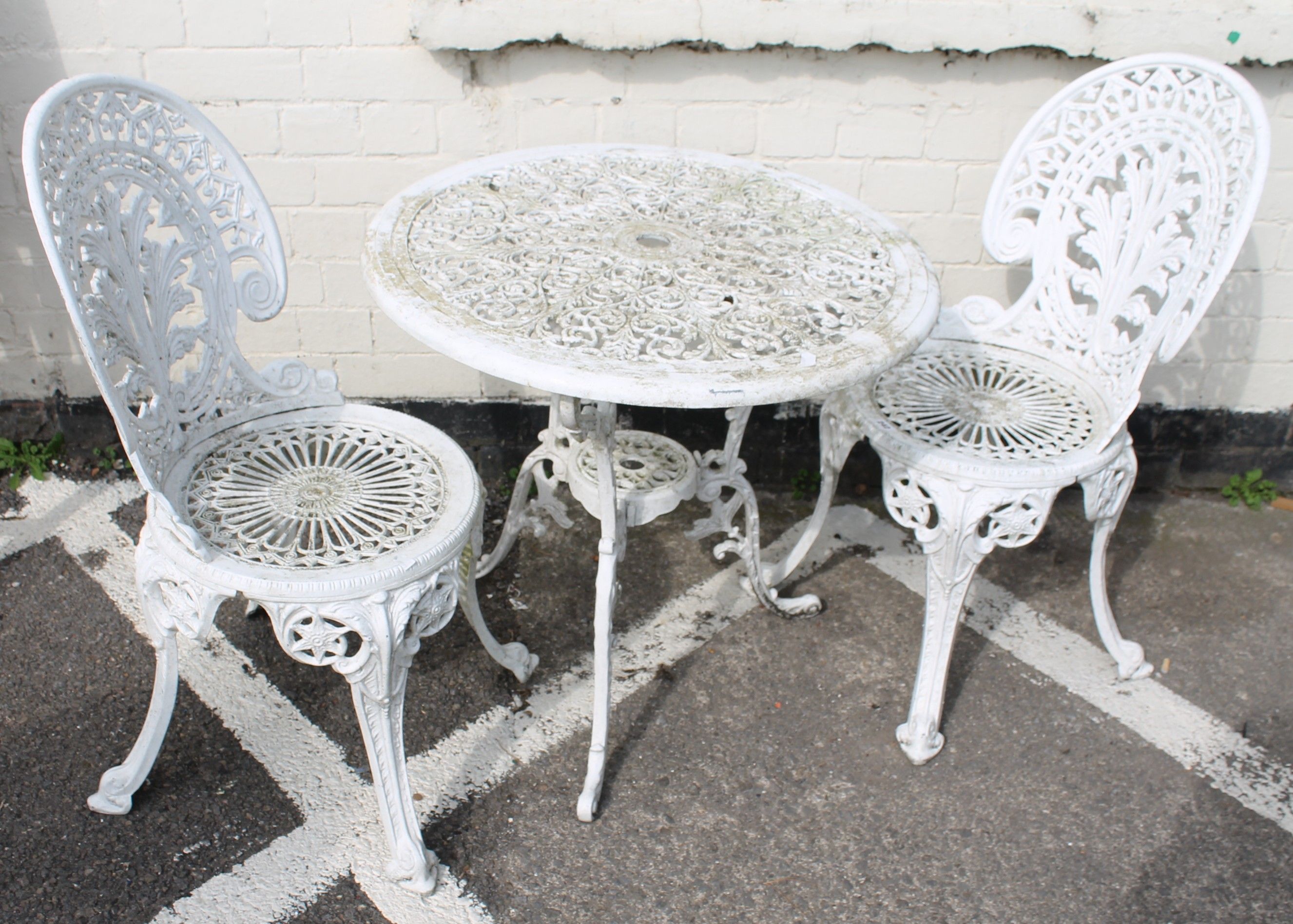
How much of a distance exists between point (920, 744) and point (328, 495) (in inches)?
61.1

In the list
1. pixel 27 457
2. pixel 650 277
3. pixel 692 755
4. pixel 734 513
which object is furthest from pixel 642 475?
pixel 27 457

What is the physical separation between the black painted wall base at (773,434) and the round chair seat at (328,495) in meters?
1.07

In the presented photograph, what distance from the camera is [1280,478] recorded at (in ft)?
12.2

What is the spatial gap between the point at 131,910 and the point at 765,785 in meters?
1.42

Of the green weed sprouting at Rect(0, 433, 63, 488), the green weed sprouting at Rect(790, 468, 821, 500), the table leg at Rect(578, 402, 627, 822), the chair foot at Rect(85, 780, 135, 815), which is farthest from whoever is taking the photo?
the green weed sprouting at Rect(790, 468, 821, 500)

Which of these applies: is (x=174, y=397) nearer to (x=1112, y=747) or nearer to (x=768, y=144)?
(x=768, y=144)

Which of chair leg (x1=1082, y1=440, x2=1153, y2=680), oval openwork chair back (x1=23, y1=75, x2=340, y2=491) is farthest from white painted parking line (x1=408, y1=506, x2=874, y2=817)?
oval openwork chair back (x1=23, y1=75, x2=340, y2=491)

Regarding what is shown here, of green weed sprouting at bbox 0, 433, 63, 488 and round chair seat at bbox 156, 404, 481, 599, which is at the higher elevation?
round chair seat at bbox 156, 404, 481, 599

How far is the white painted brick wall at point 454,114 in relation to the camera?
2922 millimetres

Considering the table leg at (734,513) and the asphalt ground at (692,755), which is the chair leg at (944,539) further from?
the table leg at (734,513)

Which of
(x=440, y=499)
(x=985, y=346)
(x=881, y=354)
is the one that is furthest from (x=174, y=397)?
(x=985, y=346)

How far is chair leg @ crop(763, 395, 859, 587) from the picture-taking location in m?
2.76

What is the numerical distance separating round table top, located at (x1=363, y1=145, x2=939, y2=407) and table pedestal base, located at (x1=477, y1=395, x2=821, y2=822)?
8.4 inches

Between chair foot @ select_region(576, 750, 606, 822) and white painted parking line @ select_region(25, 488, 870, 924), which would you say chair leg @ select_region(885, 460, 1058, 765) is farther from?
chair foot @ select_region(576, 750, 606, 822)
